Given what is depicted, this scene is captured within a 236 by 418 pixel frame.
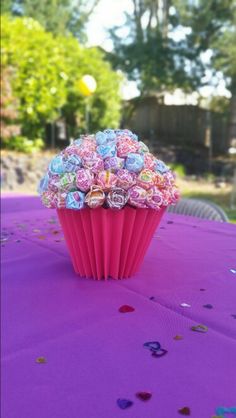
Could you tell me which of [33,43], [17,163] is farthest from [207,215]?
[33,43]

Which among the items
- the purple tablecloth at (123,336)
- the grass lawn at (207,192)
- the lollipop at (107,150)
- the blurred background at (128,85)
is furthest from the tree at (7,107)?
the lollipop at (107,150)

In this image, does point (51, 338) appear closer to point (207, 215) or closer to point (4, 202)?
point (207, 215)

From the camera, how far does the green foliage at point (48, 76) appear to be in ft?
24.9

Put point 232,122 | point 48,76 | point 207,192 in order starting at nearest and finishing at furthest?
point 48,76 < point 207,192 < point 232,122

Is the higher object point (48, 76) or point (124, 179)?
point (48, 76)

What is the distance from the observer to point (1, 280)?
58.4 inches

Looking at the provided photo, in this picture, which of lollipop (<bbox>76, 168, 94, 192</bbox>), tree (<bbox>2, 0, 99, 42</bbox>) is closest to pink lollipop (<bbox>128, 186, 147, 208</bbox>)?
lollipop (<bbox>76, 168, 94, 192</bbox>)

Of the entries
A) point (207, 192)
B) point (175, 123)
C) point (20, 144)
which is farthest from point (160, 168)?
point (175, 123)

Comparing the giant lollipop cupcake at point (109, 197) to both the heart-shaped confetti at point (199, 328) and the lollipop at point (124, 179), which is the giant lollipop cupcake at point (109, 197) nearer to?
the lollipop at point (124, 179)

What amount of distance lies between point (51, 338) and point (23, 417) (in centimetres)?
26

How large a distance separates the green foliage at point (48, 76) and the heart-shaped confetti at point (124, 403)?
7.31m

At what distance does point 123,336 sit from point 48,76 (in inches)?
295

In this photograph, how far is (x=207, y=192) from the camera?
888 centimetres

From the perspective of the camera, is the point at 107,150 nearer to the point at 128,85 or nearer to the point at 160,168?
the point at 160,168
